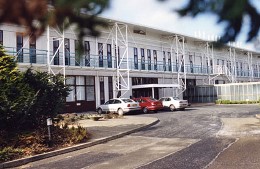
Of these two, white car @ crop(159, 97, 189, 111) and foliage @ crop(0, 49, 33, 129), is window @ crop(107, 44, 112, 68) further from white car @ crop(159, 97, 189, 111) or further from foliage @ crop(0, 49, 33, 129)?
foliage @ crop(0, 49, 33, 129)

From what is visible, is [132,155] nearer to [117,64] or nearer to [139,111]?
[139,111]

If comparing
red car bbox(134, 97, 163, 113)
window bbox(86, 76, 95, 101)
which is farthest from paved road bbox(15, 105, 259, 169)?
window bbox(86, 76, 95, 101)

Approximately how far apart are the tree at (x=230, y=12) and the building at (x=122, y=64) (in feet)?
65.6

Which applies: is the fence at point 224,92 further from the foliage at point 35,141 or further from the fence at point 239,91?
the foliage at point 35,141

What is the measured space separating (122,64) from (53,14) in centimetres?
3351

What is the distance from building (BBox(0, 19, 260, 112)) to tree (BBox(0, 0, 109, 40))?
2052 cm

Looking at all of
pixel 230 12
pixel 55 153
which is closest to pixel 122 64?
pixel 55 153

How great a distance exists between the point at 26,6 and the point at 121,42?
3415cm

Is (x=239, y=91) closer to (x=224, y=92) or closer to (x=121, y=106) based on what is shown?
(x=224, y=92)

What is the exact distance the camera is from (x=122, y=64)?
35.5m

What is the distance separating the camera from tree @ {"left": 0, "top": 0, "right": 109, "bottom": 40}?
5.80ft

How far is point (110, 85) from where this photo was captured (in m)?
35.2

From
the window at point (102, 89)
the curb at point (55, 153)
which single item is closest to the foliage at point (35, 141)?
the curb at point (55, 153)

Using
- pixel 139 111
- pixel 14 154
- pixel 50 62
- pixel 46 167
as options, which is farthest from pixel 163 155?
pixel 139 111
